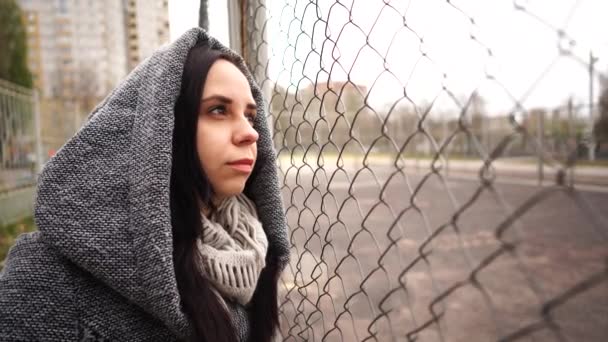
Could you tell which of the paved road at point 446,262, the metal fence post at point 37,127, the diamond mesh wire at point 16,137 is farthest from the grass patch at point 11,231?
the paved road at point 446,262

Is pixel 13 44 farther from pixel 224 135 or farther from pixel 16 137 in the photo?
pixel 224 135

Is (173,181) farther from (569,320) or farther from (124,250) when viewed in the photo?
(569,320)

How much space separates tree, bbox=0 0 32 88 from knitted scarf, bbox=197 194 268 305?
18768 mm

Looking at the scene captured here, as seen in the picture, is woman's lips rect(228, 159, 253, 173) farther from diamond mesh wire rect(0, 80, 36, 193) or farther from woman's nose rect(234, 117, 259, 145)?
diamond mesh wire rect(0, 80, 36, 193)

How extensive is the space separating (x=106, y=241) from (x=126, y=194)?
0.33ft

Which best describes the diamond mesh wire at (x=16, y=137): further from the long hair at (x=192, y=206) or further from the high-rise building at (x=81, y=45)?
the high-rise building at (x=81, y=45)

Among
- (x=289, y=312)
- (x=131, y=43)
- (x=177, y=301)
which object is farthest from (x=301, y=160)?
(x=131, y=43)

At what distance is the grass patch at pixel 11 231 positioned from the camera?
404 centimetres

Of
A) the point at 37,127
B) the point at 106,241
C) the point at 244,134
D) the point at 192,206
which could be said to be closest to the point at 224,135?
Answer: the point at 244,134

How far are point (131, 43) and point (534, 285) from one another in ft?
89.1

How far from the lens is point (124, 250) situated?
82 centimetres

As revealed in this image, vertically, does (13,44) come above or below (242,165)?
above

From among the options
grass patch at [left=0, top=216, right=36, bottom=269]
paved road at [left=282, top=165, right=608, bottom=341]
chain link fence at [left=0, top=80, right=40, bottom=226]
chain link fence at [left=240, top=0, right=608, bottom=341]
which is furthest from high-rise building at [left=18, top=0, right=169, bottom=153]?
chain link fence at [left=240, top=0, right=608, bottom=341]

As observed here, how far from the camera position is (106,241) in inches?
32.0
